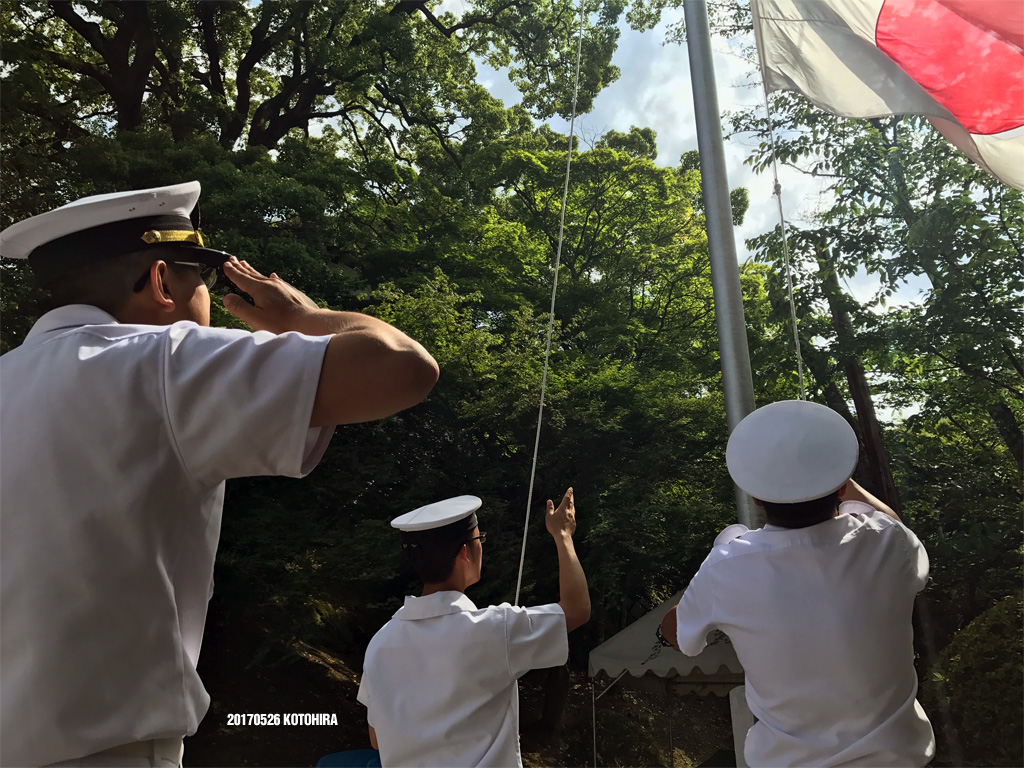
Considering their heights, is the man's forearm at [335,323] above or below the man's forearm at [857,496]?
above

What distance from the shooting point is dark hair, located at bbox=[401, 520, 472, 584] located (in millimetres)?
2119

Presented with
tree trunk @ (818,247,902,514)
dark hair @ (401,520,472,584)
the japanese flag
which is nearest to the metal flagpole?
the japanese flag

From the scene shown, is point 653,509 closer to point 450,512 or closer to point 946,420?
point 946,420

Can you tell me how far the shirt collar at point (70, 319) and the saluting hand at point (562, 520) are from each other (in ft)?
4.53

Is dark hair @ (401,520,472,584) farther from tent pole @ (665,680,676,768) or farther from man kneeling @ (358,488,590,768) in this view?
tent pole @ (665,680,676,768)

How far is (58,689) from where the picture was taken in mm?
680

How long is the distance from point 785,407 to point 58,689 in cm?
145

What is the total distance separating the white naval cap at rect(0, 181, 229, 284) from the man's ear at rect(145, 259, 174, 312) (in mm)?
29

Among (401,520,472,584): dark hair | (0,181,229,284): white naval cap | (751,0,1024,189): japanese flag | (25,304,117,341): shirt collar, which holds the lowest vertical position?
(401,520,472,584): dark hair

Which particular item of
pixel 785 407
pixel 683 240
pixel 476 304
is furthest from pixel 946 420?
pixel 785 407

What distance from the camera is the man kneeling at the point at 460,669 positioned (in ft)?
6.27

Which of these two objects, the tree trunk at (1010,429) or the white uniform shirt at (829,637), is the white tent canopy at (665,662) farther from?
the white uniform shirt at (829,637)

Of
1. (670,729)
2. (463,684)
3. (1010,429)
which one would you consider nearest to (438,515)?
(463,684)

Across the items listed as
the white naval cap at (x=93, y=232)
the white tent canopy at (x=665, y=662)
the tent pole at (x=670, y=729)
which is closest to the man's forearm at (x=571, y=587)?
the white naval cap at (x=93, y=232)
